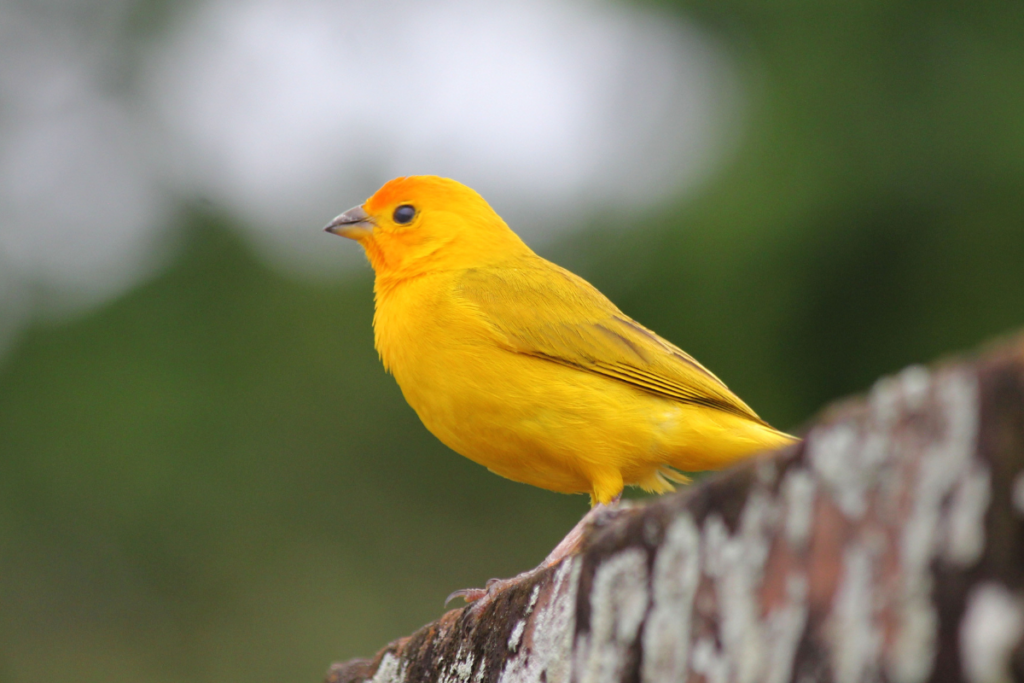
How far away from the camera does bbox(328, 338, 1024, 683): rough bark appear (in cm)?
108

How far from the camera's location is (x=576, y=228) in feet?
26.6

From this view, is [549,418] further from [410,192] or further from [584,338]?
[410,192]

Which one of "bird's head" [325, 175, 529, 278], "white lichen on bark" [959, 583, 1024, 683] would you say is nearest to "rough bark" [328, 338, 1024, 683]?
"white lichen on bark" [959, 583, 1024, 683]

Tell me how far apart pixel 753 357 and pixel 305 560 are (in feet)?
13.3

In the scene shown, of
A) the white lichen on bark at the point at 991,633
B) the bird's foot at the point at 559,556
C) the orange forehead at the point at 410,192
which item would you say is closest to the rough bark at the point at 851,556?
the white lichen on bark at the point at 991,633

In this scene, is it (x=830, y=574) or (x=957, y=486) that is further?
(x=830, y=574)

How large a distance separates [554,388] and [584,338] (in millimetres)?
309

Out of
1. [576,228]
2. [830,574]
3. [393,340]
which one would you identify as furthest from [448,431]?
[576,228]

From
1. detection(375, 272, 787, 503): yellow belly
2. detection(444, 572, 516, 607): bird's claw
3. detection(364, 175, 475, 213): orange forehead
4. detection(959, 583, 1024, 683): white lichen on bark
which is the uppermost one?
detection(364, 175, 475, 213): orange forehead

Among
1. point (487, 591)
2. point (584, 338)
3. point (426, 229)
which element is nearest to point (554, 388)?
point (584, 338)

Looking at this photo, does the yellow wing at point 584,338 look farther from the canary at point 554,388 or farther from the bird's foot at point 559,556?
the bird's foot at point 559,556

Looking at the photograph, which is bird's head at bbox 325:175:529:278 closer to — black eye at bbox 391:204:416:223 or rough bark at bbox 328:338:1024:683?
black eye at bbox 391:204:416:223

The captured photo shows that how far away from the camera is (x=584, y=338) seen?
12.0ft

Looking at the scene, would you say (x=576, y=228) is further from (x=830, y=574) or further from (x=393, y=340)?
(x=830, y=574)
